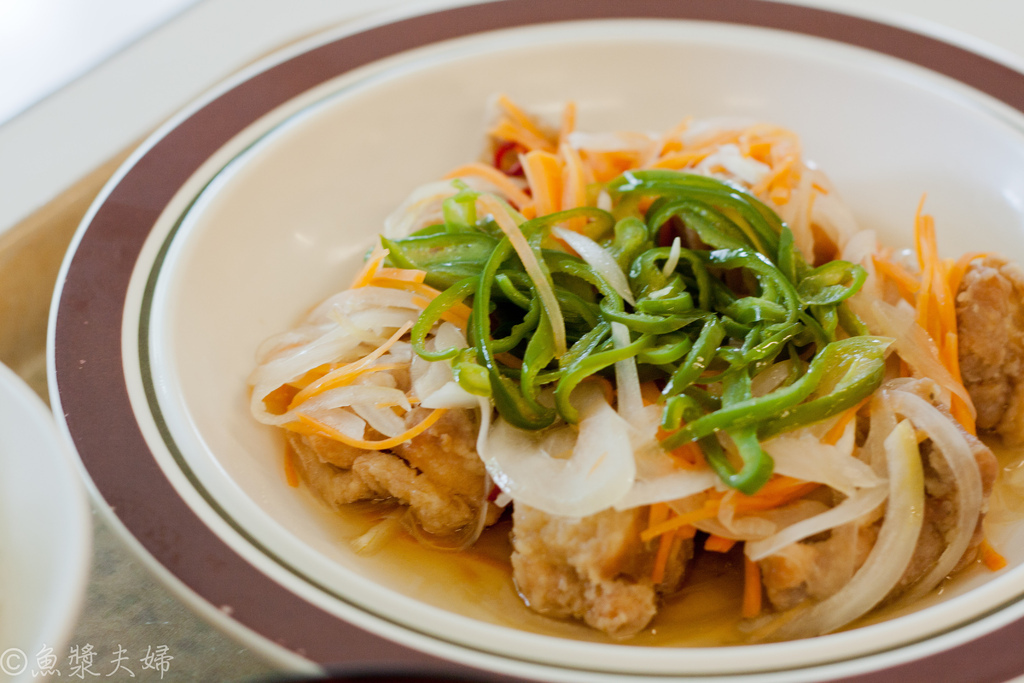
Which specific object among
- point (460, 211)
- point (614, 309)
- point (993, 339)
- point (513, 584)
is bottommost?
point (513, 584)

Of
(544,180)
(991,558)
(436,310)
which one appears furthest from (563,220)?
(991,558)

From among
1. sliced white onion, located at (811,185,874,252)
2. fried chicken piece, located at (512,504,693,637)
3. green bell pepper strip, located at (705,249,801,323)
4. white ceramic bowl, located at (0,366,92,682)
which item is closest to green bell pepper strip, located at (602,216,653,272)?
green bell pepper strip, located at (705,249,801,323)

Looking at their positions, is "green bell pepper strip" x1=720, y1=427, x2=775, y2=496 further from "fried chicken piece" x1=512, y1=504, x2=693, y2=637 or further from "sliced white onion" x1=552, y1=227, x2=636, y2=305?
"sliced white onion" x1=552, y1=227, x2=636, y2=305

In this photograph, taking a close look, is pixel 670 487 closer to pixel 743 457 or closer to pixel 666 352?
pixel 743 457

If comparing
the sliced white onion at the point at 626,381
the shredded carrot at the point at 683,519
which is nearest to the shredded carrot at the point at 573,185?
the sliced white onion at the point at 626,381

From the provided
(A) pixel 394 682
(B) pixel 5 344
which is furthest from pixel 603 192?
(B) pixel 5 344
